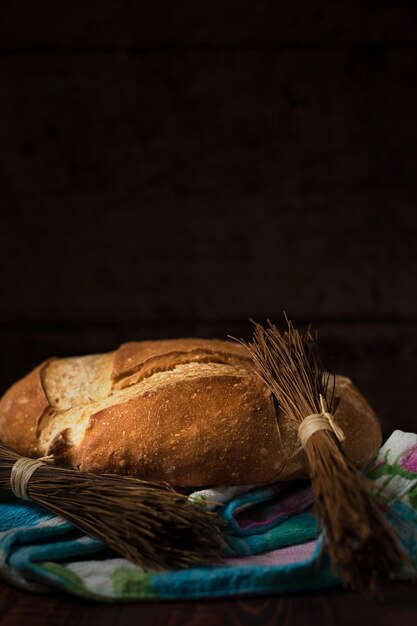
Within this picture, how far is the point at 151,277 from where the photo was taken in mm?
2117

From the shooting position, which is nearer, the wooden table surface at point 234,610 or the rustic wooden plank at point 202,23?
the wooden table surface at point 234,610

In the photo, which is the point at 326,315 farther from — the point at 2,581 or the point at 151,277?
the point at 2,581

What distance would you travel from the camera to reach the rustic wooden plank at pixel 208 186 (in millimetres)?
2045

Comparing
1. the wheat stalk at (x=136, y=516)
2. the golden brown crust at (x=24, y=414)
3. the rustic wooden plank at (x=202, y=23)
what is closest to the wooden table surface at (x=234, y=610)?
the wheat stalk at (x=136, y=516)

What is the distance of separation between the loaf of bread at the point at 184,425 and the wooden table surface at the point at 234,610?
0.74ft

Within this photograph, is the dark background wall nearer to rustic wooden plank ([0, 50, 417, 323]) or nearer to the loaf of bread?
rustic wooden plank ([0, 50, 417, 323])

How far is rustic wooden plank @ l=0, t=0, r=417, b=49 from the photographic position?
2014 millimetres

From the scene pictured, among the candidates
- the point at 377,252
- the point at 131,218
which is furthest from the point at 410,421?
the point at 131,218

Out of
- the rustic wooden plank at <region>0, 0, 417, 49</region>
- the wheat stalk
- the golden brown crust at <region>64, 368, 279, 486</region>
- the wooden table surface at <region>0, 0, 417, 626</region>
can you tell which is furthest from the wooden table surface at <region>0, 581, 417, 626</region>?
the rustic wooden plank at <region>0, 0, 417, 49</region>

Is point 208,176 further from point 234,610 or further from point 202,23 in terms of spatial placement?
point 234,610

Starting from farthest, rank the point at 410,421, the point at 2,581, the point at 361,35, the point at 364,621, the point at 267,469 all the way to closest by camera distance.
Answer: the point at 410,421 < the point at 361,35 < the point at 267,469 < the point at 2,581 < the point at 364,621

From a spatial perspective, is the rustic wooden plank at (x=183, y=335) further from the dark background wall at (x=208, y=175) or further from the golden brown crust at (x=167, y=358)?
the golden brown crust at (x=167, y=358)

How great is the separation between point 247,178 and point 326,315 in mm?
410

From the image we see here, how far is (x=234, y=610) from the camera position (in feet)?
3.15
